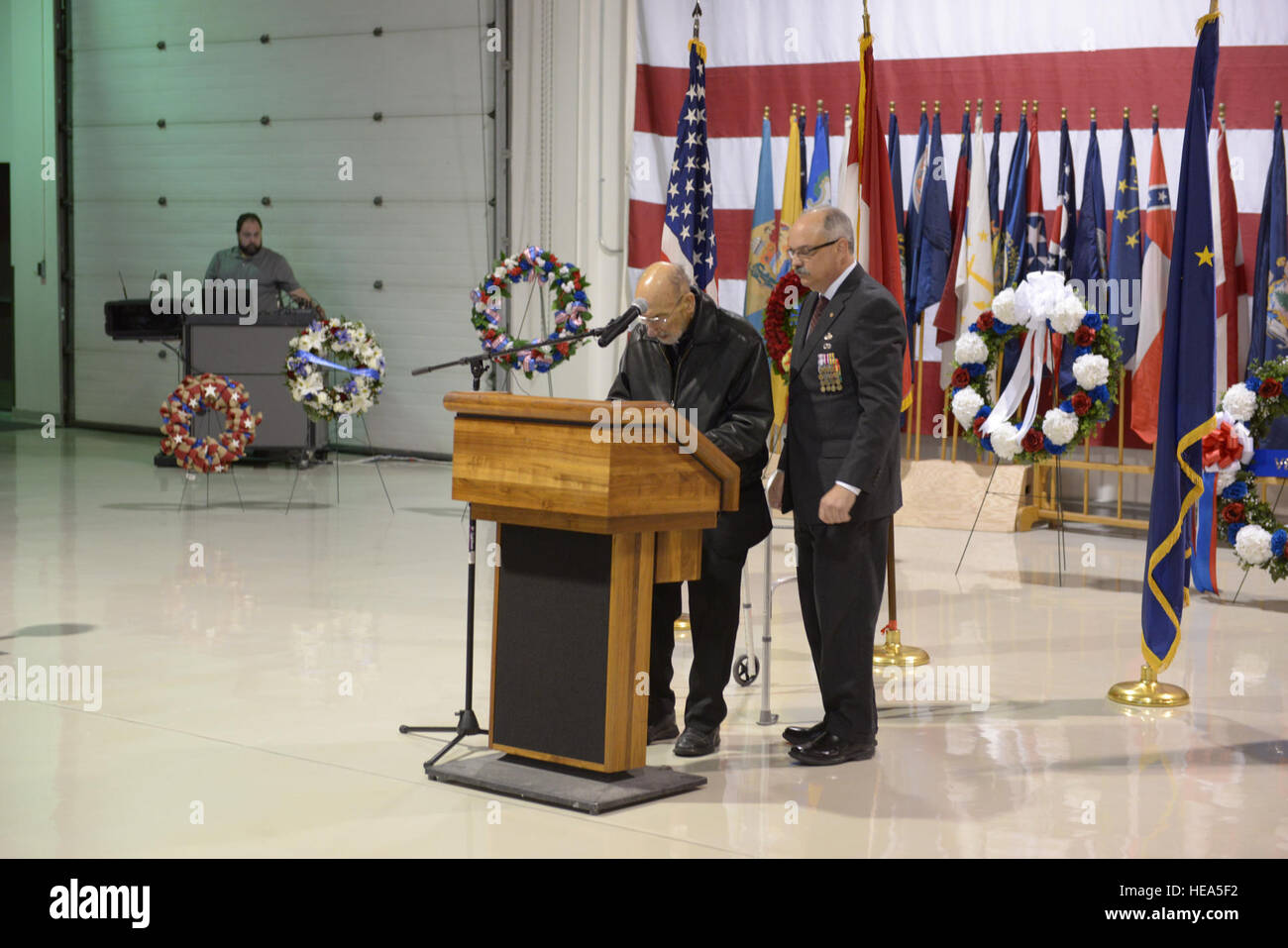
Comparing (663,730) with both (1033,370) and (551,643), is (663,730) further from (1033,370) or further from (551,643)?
(1033,370)

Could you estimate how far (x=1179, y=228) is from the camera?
529 cm

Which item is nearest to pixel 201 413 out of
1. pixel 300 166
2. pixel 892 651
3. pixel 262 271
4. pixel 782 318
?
pixel 262 271

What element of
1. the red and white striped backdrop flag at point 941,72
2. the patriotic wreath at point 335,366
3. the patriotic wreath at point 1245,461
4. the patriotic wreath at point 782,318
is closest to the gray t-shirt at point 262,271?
the patriotic wreath at point 335,366

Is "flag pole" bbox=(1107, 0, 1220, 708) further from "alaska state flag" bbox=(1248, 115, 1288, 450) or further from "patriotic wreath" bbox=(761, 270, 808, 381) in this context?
"alaska state flag" bbox=(1248, 115, 1288, 450)

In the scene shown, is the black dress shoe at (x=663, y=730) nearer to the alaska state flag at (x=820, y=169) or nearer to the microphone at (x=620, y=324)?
the microphone at (x=620, y=324)

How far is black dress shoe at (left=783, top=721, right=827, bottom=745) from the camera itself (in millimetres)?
4695

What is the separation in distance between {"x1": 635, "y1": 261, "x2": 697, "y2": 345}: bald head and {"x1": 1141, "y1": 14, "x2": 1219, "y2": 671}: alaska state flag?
1.81 meters

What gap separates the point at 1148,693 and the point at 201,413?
6.47m

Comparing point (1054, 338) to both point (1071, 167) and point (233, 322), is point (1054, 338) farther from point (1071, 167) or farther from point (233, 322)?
point (233, 322)

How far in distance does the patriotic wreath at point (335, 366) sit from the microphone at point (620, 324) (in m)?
5.80

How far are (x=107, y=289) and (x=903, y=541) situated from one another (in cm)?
908

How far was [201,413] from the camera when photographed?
32.3 ft

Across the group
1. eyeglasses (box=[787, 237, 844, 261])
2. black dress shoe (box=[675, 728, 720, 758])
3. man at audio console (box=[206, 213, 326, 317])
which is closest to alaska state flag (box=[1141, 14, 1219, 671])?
eyeglasses (box=[787, 237, 844, 261])

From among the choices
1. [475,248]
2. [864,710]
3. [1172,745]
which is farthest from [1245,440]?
[475,248]
